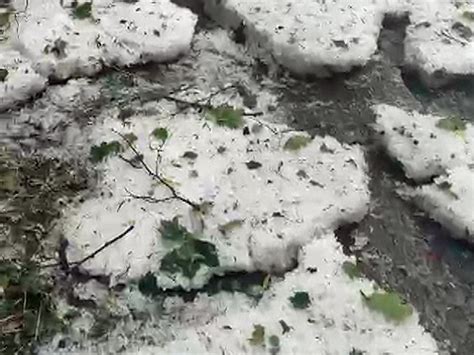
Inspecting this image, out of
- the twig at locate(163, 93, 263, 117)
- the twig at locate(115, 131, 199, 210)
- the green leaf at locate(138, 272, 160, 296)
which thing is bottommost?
the green leaf at locate(138, 272, 160, 296)

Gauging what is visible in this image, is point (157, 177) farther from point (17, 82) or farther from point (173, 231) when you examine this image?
point (17, 82)

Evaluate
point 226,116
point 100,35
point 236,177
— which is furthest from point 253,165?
point 100,35

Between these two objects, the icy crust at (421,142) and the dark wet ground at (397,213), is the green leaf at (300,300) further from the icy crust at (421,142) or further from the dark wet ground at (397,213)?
the icy crust at (421,142)

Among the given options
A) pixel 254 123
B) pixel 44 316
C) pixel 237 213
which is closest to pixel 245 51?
pixel 254 123

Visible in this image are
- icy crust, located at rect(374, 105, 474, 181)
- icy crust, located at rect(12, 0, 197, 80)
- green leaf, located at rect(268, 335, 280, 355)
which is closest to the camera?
green leaf, located at rect(268, 335, 280, 355)

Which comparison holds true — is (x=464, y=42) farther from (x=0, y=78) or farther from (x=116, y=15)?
(x=0, y=78)

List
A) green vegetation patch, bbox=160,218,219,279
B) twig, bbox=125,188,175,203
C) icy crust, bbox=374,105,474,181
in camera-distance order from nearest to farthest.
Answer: green vegetation patch, bbox=160,218,219,279 → twig, bbox=125,188,175,203 → icy crust, bbox=374,105,474,181

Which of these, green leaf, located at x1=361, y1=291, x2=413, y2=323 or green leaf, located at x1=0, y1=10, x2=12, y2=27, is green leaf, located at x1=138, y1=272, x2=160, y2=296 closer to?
green leaf, located at x1=361, y1=291, x2=413, y2=323

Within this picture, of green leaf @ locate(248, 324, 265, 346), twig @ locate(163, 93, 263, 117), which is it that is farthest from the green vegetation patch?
twig @ locate(163, 93, 263, 117)
